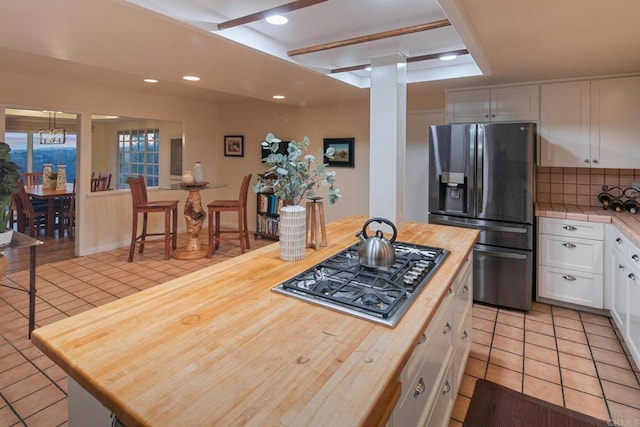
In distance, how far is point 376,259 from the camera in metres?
1.53

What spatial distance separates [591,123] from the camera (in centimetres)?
310

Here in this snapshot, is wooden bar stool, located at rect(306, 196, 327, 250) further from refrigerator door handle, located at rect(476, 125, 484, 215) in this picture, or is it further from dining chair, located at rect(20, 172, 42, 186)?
dining chair, located at rect(20, 172, 42, 186)

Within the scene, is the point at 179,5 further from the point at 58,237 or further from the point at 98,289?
the point at 58,237

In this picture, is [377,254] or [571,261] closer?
[377,254]

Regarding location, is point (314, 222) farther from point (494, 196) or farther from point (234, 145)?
point (234, 145)

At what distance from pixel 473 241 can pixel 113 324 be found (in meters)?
1.89

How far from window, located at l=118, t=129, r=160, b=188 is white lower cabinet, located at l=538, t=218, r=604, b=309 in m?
6.18

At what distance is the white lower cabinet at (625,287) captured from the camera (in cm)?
223

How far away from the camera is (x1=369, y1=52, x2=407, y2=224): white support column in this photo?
2.41 meters

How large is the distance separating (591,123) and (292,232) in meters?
2.99

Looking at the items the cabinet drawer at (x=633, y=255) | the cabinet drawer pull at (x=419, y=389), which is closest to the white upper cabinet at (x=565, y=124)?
the cabinet drawer at (x=633, y=255)

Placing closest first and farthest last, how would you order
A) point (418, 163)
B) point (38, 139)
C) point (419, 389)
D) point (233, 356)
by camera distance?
point (233, 356) < point (419, 389) < point (418, 163) < point (38, 139)

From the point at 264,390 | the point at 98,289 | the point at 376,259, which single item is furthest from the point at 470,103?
the point at 98,289

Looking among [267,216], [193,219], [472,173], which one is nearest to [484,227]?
[472,173]
